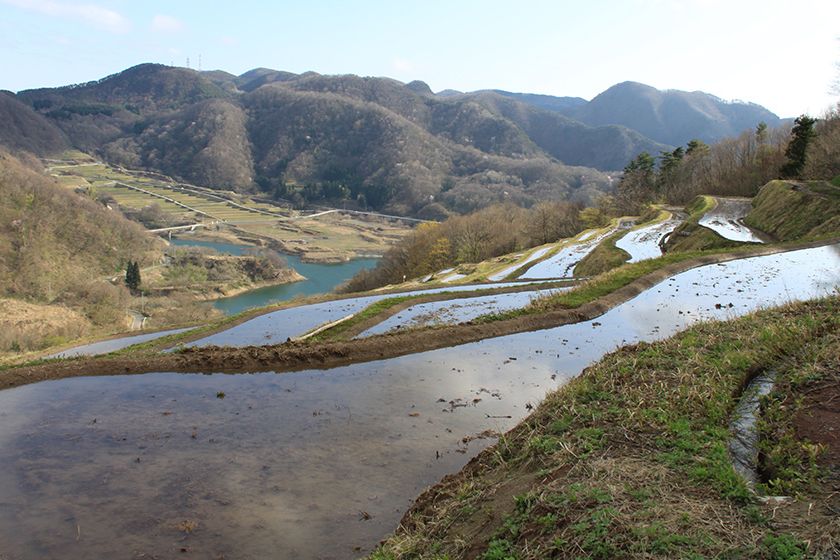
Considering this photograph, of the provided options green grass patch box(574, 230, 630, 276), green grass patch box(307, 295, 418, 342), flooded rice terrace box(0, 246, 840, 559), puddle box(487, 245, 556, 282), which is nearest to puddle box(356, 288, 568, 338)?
green grass patch box(307, 295, 418, 342)

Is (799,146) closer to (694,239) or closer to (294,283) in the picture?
(694,239)

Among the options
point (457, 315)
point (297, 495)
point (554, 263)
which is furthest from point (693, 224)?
point (297, 495)

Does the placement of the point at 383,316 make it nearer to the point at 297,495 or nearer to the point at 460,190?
the point at 297,495

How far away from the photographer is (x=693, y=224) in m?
37.8

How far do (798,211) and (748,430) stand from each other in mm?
32367

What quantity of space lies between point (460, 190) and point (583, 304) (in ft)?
594

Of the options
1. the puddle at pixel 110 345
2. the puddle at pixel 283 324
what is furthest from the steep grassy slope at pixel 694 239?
the puddle at pixel 110 345

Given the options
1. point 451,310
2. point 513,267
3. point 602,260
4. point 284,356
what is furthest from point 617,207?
point 284,356

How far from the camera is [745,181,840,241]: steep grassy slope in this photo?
100 feet

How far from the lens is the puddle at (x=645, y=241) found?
3347 centimetres

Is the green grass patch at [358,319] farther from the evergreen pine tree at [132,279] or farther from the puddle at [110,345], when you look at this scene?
the evergreen pine tree at [132,279]

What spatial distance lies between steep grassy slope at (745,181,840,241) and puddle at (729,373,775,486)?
2605cm

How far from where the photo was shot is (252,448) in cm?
938

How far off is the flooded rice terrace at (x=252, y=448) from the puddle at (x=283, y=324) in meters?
5.11
